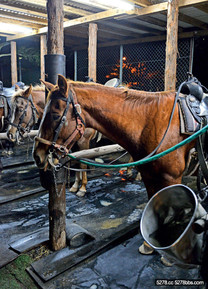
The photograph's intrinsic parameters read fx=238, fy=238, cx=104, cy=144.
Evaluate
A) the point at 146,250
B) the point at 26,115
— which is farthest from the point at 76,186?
the point at 146,250

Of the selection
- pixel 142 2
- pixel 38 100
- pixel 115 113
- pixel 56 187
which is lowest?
pixel 56 187

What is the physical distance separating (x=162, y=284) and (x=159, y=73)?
27.0ft

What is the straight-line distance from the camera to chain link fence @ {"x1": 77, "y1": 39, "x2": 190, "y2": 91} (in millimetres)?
8953

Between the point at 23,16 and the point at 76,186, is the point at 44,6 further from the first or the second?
the point at 76,186

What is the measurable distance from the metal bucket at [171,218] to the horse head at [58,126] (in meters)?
1.13

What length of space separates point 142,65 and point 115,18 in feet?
11.7

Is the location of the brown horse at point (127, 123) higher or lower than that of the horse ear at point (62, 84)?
lower

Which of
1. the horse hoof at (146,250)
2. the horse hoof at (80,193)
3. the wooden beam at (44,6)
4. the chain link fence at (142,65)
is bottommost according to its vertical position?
the horse hoof at (80,193)

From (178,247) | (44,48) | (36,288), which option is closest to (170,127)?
(178,247)

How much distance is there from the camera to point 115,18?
6531 millimetres

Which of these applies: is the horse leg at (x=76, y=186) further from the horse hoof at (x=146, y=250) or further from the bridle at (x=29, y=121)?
the horse hoof at (x=146, y=250)

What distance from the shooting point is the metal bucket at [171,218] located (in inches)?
64.7

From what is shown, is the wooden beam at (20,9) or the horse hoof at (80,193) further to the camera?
the wooden beam at (20,9)

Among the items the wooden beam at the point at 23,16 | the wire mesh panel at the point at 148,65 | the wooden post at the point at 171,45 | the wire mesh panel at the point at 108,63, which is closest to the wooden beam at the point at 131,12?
the wooden post at the point at 171,45
